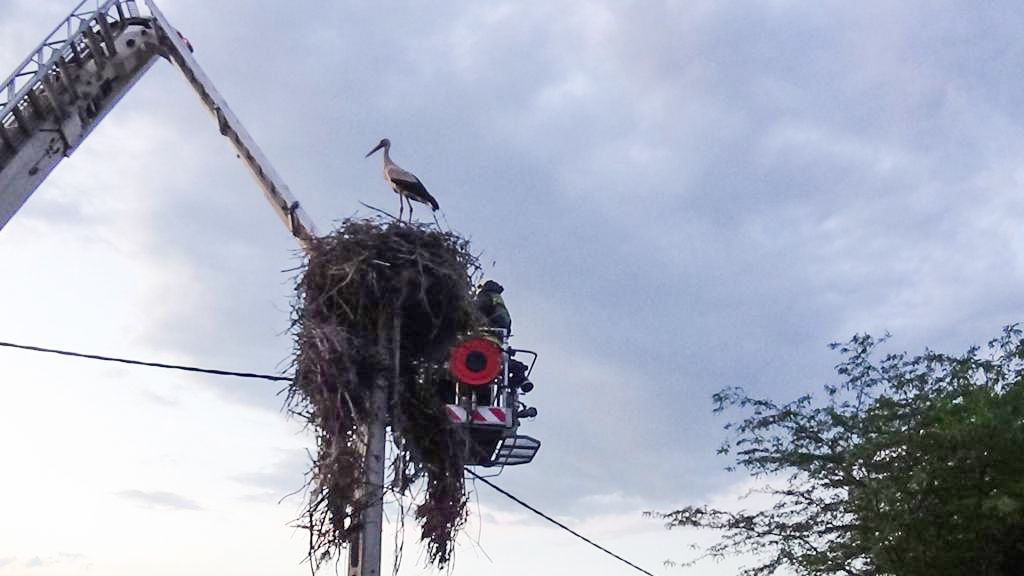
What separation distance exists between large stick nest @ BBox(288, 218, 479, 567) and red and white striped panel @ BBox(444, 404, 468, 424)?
136 mm

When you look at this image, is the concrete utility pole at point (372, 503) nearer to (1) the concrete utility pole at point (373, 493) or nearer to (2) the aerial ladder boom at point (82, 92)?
(1) the concrete utility pole at point (373, 493)

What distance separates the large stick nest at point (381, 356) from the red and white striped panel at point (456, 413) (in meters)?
0.14

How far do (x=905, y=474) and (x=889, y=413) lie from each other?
Answer: 104cm

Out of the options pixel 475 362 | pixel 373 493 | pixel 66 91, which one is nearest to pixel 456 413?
pixel 475 362

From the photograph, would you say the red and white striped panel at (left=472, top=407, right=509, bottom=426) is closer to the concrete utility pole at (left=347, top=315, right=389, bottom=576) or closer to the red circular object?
the red circular object

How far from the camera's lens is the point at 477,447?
32.8ft

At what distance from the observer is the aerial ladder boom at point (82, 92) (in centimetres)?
1115

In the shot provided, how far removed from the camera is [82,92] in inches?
470

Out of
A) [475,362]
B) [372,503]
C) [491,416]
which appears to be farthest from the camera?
[491,416]

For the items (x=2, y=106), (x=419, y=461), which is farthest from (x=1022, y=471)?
(x=2, y=106)

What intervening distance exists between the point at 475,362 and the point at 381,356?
109 centimetres

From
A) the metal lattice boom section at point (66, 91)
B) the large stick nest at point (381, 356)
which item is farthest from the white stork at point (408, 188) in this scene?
the metal lattice boom section at point (66, 91)

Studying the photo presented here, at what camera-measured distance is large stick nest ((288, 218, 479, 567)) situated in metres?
8.02

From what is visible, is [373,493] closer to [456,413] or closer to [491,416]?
[456,413]
